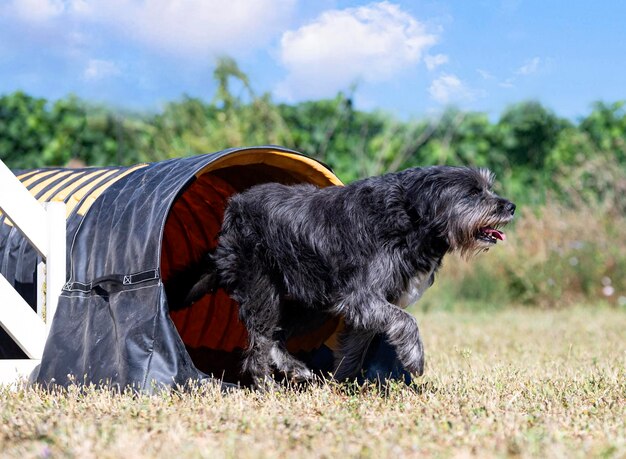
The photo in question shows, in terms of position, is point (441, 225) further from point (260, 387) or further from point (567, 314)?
point (567, 314)

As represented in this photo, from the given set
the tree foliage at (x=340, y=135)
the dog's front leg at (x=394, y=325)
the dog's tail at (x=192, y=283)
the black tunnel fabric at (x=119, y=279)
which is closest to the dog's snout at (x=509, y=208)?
the dog's front leg at (x=394, y=325)

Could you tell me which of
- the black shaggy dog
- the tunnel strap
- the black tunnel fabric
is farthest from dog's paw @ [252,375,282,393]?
the tunnel strap

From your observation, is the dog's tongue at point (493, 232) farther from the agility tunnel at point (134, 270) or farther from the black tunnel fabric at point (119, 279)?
the black tunnel fabric at point (119, 279)

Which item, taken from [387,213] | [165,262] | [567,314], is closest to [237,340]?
[165,262]

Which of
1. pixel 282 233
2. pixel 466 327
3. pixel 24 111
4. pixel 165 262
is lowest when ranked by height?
pixel 466 327

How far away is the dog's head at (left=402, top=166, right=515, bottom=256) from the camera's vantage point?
4.63 m

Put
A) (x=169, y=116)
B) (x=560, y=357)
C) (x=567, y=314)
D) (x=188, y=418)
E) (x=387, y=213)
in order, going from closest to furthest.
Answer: (x=188, y=418), (x=387, y=213), (x=560, y=357), (x=567, y=314), (x=169, y=116)

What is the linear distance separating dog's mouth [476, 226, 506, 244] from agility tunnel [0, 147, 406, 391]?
93 cm

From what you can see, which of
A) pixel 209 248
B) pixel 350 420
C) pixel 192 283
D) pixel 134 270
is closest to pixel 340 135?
pixel 209 248

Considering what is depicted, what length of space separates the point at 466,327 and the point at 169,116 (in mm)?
6959

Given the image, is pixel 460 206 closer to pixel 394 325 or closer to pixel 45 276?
pixel 394 325

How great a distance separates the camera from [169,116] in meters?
13.8

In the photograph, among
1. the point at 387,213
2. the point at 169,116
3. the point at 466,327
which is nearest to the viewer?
the point at 387,213

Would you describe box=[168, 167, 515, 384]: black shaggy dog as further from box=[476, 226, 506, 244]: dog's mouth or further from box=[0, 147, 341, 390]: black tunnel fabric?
box=[0, 147, 341, 390]: black tunnel fabric
